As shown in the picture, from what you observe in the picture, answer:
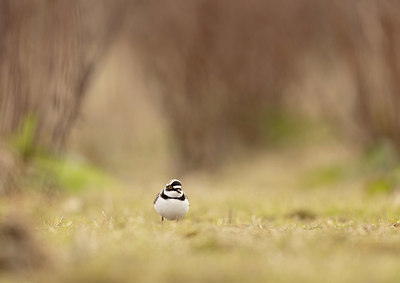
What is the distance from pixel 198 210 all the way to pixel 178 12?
11021 mm

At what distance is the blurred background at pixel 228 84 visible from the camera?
12.8 metres

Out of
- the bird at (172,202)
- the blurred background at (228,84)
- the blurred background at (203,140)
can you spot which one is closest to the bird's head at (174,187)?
the bird at (172,202)

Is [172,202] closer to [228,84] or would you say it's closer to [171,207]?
[171,207]

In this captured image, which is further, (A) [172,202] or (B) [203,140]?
(B) [203,140]

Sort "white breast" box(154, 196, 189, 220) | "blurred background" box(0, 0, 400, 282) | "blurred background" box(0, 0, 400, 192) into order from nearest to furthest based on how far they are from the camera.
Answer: "blurred background" box(0, 0, 400, 282)
"white breast" box(154, 196, 189, 220)
"blurred background" box(0, 0, 400, 192)

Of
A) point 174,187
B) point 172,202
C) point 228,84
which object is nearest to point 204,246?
point 172,202

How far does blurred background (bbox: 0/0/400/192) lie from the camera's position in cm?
1278

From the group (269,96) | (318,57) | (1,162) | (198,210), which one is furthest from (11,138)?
(318,57)

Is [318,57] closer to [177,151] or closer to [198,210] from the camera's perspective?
[177,151]

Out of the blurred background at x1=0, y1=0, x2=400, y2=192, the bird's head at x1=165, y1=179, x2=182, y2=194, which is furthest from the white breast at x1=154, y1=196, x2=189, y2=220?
the blurred background at x1=0, y1=0, x2=400, y2=192

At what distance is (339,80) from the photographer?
17.6 m

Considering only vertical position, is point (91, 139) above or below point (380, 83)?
above

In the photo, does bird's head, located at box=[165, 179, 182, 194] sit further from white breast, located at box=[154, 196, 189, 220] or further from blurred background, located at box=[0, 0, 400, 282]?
blurred background, located at box=[0, 0, 400, 282]

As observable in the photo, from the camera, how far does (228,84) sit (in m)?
18.7
